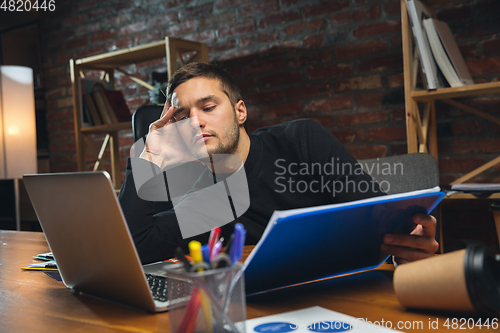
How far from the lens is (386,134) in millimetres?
2125

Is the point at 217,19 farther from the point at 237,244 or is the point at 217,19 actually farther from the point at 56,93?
the point at 237,244

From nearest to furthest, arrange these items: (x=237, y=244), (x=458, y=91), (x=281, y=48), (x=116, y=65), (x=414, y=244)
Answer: (x=237, y=244) → (x=414, y=244) → (x=458, y=91) → (x=281, y=48) → (x=116, y=65)

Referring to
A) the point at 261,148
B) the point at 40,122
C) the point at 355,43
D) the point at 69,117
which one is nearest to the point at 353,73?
the point at 355,43

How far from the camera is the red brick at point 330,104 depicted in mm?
2227

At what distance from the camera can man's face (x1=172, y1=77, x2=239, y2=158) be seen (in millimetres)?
1259

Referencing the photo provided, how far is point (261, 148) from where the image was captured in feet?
4.38

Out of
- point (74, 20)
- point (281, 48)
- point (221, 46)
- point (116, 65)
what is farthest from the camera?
point (74, 20)

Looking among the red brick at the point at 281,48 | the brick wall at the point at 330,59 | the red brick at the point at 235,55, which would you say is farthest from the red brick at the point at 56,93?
the red brick at the point at 281,48

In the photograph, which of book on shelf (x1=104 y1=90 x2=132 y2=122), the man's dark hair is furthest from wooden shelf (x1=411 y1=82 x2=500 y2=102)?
book on shelf (x1=104 y1=90 x2=132 y2=122)

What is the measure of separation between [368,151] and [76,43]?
7.65 ft

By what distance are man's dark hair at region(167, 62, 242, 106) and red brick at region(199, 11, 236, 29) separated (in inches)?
50.4

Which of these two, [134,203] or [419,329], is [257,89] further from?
[419,329]

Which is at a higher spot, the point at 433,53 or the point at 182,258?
the point at 433,53

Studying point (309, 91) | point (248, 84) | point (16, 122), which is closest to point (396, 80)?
point (309, 91)
